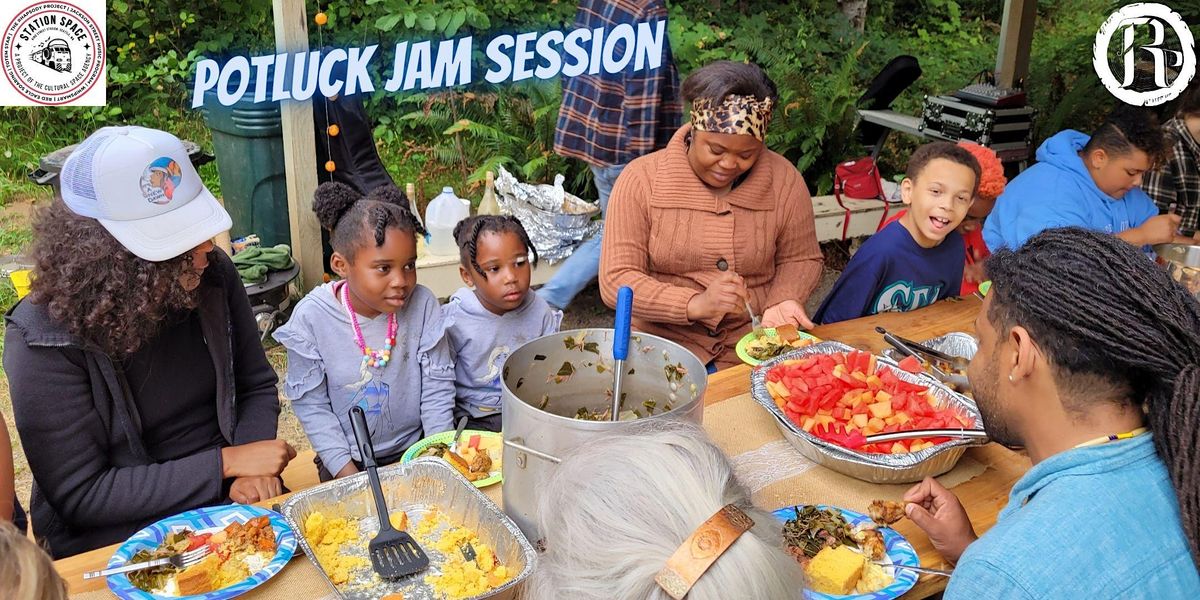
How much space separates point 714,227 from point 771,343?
0.54 metres

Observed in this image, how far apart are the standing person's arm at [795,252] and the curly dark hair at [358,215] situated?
136 centimetres

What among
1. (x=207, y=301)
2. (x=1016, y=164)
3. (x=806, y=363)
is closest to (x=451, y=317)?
(x=207, y=301)

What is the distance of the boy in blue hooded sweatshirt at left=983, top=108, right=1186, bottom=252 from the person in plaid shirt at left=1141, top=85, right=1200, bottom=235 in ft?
3.95

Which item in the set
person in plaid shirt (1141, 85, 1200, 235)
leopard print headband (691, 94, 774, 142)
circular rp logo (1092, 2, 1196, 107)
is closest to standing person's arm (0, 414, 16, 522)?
leopard print headband (691, 94, 774, 142)

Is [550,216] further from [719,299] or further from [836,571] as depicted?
[836,571]

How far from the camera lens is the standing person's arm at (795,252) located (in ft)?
11.0

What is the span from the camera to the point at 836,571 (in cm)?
175

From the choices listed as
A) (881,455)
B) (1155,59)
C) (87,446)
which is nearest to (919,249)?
(881,455)

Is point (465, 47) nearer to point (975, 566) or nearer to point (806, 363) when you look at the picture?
point (806, 363)

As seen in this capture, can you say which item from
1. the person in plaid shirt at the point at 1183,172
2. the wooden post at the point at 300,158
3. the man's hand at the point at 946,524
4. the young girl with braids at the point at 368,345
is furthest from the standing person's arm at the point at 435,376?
the person in plaid shirt at the point at 1183,172

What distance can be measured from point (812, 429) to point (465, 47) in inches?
144

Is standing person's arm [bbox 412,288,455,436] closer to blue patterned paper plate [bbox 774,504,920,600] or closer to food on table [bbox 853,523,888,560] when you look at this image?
blue patterned paper plate [bbox 774,504,920,600]

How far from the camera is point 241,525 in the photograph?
188cm

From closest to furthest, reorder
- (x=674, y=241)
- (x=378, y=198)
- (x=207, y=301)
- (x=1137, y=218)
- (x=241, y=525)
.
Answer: (x=241, y=525), (x=207, y=301), (x=378, y=198), (x=674, y=241), (x=1137, y=218)
